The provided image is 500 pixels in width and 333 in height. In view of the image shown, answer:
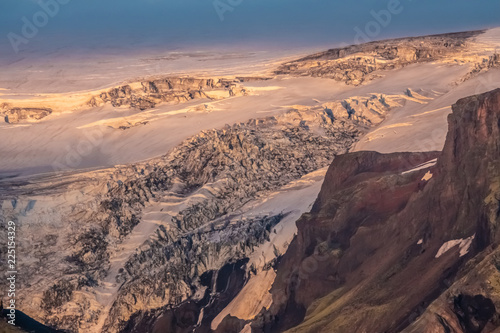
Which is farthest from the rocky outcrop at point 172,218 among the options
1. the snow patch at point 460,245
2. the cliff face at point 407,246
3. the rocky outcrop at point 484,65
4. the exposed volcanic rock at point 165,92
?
the snow patch at point 460,245

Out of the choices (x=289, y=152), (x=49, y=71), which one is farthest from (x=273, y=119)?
(x=49, y=71)

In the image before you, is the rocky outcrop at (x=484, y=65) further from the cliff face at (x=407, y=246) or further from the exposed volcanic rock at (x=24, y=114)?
the exposed volcanic rock at (x=24, y=114)

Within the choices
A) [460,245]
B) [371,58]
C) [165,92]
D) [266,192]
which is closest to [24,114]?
[165,92]

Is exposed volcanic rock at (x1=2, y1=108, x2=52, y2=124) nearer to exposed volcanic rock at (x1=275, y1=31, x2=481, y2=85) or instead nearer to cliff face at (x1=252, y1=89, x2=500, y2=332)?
exposed volcanic rock at (x1=275, y1=31, x2=481, y2=85)

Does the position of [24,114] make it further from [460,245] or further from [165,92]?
[460,245]

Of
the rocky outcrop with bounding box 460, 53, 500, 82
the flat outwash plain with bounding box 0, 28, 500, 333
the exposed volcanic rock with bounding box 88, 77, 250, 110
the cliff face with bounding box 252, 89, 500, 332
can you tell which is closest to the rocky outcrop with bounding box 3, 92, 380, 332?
the flat outwash plain with bounding box 0, 28, 500, 333
